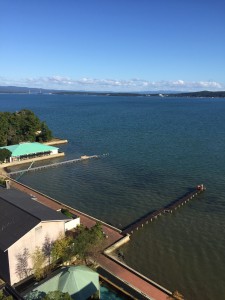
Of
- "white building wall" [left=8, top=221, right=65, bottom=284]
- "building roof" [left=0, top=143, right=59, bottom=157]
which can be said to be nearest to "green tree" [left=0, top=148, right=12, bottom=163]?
"building roof" [left=0, top=143, right=59, bottom=157]

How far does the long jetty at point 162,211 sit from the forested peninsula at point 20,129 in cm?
4228

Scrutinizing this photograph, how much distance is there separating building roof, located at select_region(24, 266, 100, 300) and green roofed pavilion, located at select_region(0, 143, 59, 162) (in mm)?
42644

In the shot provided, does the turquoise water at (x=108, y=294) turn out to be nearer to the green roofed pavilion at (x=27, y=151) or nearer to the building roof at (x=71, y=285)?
the building roof at (x=71, y=285)

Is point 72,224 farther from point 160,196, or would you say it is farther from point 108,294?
point 160,196

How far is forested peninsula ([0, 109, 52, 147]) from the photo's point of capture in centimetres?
6931

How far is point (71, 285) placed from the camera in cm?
2067

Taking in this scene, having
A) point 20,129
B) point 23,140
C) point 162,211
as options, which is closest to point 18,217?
point 162,211

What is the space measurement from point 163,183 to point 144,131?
51.1m

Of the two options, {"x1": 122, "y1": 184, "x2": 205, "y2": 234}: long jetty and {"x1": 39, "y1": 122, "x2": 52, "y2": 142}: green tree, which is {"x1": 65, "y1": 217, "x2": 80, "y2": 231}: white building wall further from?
{"x1": 39, "y1": 122, "x2": 52, "y2": 142}: green tree

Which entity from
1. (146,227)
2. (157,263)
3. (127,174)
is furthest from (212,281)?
(127,174)

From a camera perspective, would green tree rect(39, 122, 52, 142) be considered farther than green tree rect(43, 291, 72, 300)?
Yes

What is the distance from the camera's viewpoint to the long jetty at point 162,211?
3368cm

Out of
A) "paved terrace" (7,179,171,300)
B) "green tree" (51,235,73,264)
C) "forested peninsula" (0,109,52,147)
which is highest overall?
"forested peninsula" (0,109,52,147)

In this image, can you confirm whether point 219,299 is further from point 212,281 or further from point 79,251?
point 79,251
